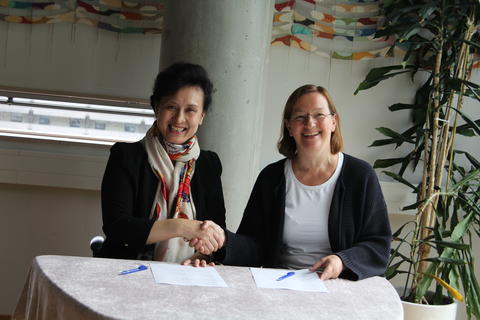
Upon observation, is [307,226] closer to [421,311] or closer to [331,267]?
[331,267]

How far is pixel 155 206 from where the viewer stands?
2.37 meters

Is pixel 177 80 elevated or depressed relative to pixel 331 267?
elevated

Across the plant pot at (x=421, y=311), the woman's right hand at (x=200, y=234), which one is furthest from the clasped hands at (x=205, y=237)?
the plant pot at (x=421, y=311)

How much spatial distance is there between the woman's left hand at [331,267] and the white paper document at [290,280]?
26 millimetres

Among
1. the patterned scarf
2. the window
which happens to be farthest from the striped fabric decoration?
the patterned scarf

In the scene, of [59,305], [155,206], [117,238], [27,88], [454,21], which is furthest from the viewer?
[27,88]

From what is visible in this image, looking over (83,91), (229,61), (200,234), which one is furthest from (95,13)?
(200,234)

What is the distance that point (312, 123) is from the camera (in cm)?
231

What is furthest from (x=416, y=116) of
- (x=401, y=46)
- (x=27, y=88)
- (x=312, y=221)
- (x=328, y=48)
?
(x=27, y=88)

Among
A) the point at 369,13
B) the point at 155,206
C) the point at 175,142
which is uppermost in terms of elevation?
the point at 369,13

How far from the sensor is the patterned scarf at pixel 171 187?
2371 mm

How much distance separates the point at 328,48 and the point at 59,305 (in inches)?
102

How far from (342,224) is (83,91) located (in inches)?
79.0

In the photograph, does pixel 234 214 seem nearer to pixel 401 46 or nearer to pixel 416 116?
pixel 416 116
